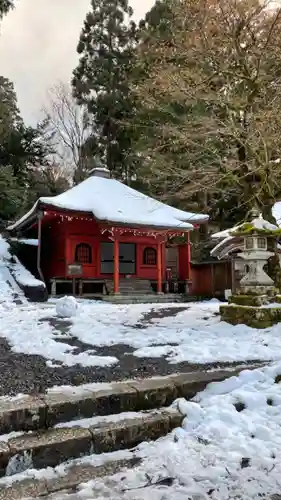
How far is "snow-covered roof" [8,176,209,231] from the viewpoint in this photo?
13.5 meters

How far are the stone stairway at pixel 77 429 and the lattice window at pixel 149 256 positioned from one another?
43.2 ft

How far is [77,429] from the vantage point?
266cm

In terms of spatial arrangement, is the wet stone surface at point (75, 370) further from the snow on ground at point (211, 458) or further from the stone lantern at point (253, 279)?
the stone lantern at point (253, 279)

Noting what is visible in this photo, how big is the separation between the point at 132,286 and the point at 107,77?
51.1ft

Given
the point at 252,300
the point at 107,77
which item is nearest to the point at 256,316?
the point at 252,300

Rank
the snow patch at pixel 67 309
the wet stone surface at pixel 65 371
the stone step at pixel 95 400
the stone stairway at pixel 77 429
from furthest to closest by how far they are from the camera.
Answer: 1. the snow patch at pixel 67 309
2. the wet stone surface at pixel 65 371
3. the stone step at pixel 95 400
4. the stone stairway at pixel 77 429

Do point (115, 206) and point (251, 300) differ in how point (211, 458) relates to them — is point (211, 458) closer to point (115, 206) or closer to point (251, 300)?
point (251, 300)

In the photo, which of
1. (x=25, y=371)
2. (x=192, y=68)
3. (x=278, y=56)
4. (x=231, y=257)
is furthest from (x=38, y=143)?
(x=25, y=371)

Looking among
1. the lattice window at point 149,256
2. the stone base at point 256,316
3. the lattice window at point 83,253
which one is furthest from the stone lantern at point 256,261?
the lattice window at point 149,256

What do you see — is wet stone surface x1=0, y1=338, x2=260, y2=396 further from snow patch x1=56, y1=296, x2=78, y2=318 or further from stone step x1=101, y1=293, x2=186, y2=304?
stone step x1=101, y1=293, x2=186, y2=304

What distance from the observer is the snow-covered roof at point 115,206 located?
44.4 ft

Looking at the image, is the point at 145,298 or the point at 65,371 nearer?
the point at 65,371

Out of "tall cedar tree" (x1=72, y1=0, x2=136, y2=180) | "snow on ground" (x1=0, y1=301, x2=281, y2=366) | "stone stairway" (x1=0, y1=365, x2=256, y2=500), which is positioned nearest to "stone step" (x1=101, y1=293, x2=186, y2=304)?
"snow on ground" (x1=0, y1=301, x2=281, y2=366)

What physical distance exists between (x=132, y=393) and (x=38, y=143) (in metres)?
20.1
